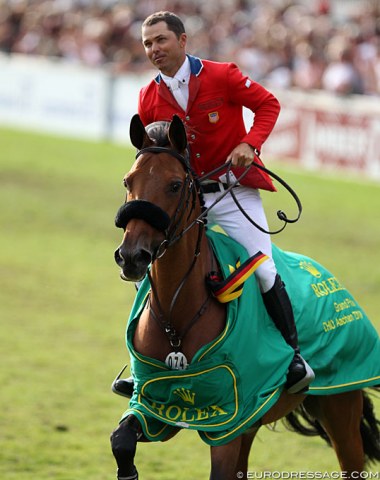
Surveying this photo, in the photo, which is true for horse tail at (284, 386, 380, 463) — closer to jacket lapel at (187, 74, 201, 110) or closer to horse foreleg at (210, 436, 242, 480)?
horse foreleg at (210, 436, 242, 480)

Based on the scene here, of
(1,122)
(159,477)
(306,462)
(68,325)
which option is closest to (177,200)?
(159,477)

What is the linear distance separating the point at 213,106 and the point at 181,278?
90 cm

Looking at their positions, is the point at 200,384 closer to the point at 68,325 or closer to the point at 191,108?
the point at 191,108

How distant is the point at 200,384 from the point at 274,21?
54.6ft

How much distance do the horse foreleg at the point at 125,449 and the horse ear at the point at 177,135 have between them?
1323 millimetres

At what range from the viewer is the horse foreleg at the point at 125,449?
5074mm

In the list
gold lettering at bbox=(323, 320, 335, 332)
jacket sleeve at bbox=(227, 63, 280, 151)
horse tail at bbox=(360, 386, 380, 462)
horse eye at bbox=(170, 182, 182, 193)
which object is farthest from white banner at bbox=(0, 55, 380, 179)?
horse eye at bbox=(170, 182, 182, 193)

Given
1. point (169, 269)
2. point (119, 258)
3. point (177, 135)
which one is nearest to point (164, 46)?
point (177, 135)

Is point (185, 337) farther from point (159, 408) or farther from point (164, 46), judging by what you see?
point (164, 46)

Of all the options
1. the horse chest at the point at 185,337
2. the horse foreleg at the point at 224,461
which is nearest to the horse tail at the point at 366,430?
the horse foreleg at the point at 224,461

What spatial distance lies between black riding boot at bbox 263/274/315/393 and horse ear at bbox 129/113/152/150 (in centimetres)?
106

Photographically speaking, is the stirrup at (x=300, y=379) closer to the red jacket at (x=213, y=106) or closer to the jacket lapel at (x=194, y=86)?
the red jacket at (x=213, y=106)

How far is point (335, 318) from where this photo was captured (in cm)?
626

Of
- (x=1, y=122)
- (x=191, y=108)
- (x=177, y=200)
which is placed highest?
(x=191, y=108)
